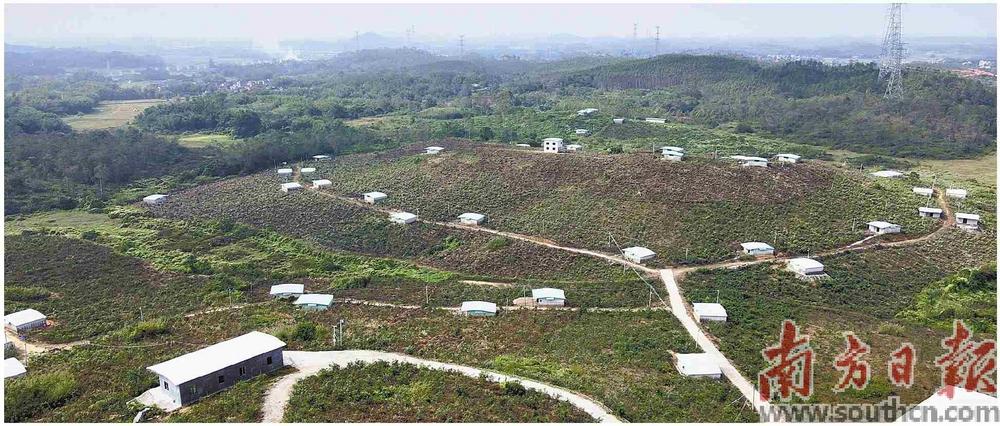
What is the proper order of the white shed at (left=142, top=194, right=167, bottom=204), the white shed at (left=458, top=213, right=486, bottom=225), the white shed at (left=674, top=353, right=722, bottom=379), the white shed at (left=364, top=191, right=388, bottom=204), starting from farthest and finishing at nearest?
the white shed at (left=142, top=194, right=167, bottom=204), the white shed at (left=364, top=191, right=388, bottom=204), the white shed at (left=458, top=213, right=486, bottom=225), the white shed at (left=674, top=353, right=722, bottom=379)

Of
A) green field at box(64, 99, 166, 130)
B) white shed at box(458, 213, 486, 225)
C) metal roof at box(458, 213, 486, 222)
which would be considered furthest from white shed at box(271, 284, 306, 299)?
green field at box(64, 99, 166, 130)

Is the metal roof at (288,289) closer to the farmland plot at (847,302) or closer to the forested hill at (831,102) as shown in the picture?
the farmland plot at (847,302)

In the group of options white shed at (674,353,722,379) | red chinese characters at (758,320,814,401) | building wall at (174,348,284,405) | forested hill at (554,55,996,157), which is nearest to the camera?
building wall at (174,348,284,405)

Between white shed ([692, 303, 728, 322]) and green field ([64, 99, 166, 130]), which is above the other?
green field ([64, 99, 166, 130])

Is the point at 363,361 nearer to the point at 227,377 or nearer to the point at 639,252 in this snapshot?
the point at 227,377

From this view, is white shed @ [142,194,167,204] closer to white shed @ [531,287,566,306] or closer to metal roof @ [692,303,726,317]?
white shed @ [531,287,566,306]

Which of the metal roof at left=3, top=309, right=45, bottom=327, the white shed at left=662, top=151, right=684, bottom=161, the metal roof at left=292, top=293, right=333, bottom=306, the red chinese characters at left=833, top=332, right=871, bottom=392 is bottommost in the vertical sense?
the metal roof at left=3, top=309, right=45, bottom=327
